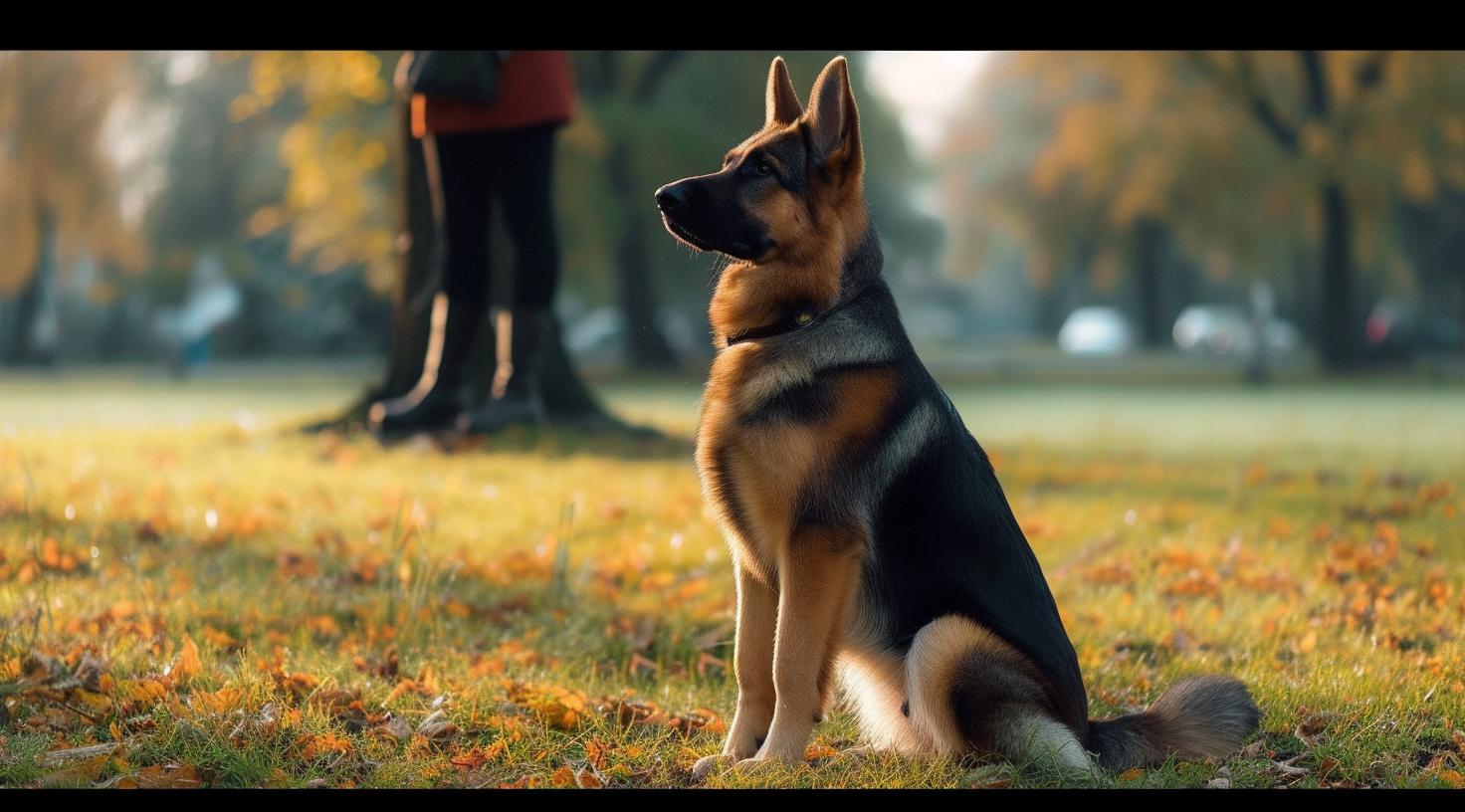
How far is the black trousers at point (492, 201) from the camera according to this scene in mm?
8398

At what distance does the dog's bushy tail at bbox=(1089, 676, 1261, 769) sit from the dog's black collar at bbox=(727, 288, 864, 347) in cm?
146

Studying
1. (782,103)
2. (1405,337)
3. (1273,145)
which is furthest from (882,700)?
(1405,337)

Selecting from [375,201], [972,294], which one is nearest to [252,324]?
[375,201]

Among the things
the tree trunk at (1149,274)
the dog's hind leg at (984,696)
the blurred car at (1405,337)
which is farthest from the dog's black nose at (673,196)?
the tree trunk at (1149,274)

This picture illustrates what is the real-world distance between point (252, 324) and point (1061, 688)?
4143 centimetres

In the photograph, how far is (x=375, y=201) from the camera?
2334 centimetres

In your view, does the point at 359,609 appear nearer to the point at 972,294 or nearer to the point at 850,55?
the point at 850,55

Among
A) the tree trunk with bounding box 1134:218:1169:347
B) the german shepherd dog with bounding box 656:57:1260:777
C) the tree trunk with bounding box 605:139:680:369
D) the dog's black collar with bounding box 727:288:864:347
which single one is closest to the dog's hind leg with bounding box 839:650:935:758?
the german shepherd dog with bounding box 656:57:1260:777

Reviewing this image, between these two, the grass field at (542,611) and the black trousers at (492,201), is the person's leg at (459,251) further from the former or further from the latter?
the grass field at (542,611)

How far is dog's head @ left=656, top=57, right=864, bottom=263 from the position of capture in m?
3.90

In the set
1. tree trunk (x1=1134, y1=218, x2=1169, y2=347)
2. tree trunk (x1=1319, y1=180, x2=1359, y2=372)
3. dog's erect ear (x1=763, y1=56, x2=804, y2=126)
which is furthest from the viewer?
tree trunk (x1=1134, y1=218, x2=1169, y2=347)

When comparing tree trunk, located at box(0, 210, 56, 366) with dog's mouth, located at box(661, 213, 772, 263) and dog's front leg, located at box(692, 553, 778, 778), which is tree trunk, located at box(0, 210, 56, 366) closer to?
dog's mouth, located at box(661, 213, 772, 263)

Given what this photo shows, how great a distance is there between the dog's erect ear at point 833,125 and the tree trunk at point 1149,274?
1309 inches

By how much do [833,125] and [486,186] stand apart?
16.6 feet
